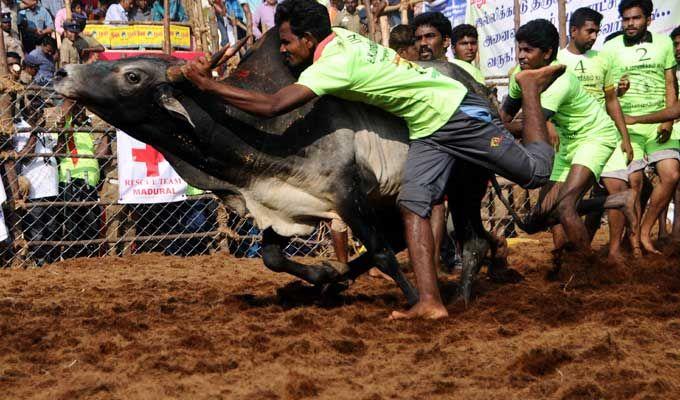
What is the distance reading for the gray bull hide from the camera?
17.3 ft

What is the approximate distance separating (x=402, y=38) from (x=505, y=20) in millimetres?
3940

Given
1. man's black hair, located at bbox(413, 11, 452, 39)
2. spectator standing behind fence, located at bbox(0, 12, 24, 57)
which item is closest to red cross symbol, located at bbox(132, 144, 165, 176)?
spectator standing behind fence, located at bbox(0, 12, 24, 57)

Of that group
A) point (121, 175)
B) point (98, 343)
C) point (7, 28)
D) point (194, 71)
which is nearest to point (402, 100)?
point (194, 71)

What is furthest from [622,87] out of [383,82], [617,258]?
[383,82]

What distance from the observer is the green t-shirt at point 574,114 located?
664cm

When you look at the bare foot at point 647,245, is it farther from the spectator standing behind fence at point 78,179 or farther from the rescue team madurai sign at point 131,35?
the rescue team madurai sign at point 131,35

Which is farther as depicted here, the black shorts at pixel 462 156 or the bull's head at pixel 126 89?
the black shorts at pixel 462 156

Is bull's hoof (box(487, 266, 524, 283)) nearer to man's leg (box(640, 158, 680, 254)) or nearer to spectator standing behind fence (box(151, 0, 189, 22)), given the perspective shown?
man's leg (box(640, 158, 680, 254))

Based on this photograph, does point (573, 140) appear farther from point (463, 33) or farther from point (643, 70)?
point (643, 70)

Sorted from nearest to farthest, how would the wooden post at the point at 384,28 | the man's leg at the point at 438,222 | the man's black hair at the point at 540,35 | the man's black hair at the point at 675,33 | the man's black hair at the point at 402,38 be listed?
the man's black hair at the point at 540,35, the man's leg at the point at 438,222, the man's black hair at the point at 402,38, the man's black hair at the point at 675,33, the wooden post at the point at 384,28

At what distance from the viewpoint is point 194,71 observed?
502 cm

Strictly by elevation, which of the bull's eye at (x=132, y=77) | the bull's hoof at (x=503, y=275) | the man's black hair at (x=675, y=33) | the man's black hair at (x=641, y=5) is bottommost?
the bull's hoof at (x=503, y=275)

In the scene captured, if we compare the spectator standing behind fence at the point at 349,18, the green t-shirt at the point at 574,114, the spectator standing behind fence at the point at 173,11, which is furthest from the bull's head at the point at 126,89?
the spectator standing behind fence at the point at 173,11

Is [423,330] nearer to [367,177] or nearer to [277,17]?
[367,177]
